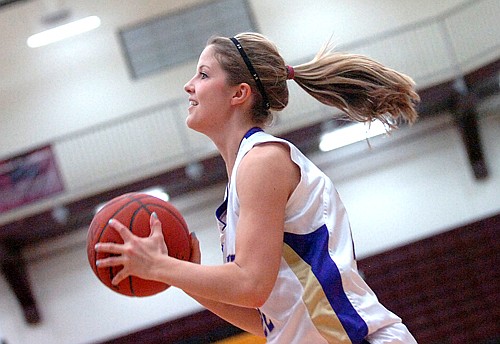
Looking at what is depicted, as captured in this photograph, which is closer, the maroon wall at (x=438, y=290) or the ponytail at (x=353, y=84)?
the ponytail at (x=353, y=84)

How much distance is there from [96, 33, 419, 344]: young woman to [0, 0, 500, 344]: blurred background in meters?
9.69

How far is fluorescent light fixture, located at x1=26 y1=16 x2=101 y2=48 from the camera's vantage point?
44.4 feet

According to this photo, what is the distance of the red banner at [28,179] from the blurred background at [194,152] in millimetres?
22

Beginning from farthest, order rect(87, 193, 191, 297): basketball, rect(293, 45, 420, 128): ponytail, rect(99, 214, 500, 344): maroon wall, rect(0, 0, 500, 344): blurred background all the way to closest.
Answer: rect(0, 0, 500, 344): blurred background → rect(99, 214, 500, 344): maroon wall → rect(293, 45, 420, 128): ponytail → rect(87, 193, 191, 297): basketball

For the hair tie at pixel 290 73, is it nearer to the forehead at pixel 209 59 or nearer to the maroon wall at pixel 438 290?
the forehead at pixel 209 59

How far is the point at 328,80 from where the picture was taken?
8.27 ft

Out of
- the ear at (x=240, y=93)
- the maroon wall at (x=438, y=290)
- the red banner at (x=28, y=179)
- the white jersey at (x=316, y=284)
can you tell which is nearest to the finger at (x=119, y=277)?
the white jersey at (x=316, y=284)

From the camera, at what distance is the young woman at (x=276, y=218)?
2043mm

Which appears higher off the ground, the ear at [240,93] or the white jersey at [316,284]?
the ear at [240,93]

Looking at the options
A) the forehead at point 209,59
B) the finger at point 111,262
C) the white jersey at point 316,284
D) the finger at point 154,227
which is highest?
the forehead at point 209,59

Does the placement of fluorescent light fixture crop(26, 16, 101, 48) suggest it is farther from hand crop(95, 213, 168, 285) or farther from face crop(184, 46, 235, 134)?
hand crop(95, 213, 168, 285)

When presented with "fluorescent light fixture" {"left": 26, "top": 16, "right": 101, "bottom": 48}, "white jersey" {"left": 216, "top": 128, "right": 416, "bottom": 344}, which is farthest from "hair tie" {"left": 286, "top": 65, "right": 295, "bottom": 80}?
"fluorescent light fixture" {"left": 26, "top": 16, "right": 101, "bottom": 48}

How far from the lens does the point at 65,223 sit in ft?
42.1

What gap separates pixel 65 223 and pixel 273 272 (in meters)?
11.2
